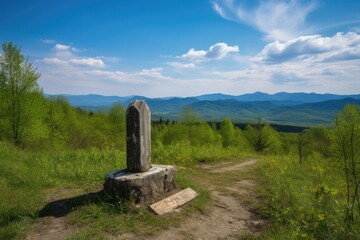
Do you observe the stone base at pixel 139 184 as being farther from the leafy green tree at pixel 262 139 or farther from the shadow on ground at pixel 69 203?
the leafy green tree at pixel 262 139

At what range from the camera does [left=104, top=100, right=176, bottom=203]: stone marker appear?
6871mm

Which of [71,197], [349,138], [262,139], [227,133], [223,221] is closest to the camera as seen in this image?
[349,138]

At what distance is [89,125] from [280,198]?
126 ft

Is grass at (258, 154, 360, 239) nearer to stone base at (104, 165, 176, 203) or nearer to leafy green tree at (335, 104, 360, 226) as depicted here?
leafy green tree at (335, 104, 360, 226)

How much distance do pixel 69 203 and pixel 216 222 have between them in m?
3.88

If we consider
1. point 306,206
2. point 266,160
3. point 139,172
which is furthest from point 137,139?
point 266,160

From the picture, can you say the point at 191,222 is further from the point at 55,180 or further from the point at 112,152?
the point at 112,152

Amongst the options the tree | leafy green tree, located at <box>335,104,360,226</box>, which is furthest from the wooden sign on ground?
the tree

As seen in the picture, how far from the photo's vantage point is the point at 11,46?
18.3 m

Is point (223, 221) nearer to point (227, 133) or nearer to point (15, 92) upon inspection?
point (15, 92)

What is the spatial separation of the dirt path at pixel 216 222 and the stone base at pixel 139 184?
3.92 feet

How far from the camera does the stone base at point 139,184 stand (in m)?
6.84

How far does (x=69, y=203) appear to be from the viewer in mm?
7082

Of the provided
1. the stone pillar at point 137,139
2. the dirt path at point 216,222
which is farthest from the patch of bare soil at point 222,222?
the stone pillar at point 137,139
